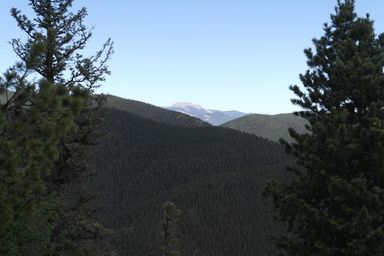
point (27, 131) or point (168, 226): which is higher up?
point (27, 131)

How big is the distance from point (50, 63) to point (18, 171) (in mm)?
10049

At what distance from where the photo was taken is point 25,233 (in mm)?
15094

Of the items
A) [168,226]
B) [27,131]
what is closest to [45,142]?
[27,131]

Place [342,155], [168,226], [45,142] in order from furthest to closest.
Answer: [168,226]
[342,155]
[45,142]

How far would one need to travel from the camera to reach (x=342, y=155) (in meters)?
18.1

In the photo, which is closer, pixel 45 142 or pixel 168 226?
pixel 45 142

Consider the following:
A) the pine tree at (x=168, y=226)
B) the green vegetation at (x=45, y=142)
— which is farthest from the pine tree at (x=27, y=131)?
the pine tree at (x=168, y=226)

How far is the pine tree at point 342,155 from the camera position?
1738 cm

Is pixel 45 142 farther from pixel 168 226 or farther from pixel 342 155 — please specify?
pixel 168 226

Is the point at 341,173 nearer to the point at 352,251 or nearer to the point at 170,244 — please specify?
the point at 352,251

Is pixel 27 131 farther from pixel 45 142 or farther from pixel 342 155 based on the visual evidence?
pixel 342 155

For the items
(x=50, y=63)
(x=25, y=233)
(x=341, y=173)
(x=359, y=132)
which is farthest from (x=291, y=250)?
(x=50, y=63)

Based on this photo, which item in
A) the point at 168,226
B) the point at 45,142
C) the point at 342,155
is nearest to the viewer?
the point at 45,142

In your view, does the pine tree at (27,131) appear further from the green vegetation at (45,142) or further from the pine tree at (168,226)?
the pine tree at (168,226)
